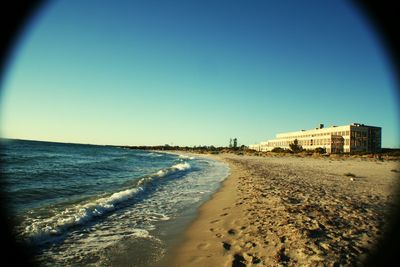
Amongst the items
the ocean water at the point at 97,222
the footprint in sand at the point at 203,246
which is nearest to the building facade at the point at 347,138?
the ocean water at the point at 97,222

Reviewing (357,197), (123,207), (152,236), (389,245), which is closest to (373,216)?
(389,245)

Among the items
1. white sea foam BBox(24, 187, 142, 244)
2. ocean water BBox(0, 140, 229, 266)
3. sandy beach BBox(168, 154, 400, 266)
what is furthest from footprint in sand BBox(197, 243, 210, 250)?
white sea foam BBox(24, 187, 142, 244)

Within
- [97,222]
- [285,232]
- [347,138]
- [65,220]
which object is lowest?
[97,222]

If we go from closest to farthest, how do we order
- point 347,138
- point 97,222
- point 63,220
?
point 63,220 < point 97,222 < point 347,138

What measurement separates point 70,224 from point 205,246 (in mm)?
3961

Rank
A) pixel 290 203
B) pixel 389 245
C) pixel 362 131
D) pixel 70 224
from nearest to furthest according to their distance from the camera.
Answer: pixel 389 245, pixel 70 224, pixel 290 203, pixel 362 131

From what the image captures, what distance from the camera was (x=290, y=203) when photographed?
9.78 meters

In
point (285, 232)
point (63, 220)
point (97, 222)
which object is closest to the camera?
point (285, 232)

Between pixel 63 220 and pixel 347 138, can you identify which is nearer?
pixel 63 220

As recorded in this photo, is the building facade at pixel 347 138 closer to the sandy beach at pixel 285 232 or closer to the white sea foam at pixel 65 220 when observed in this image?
the sandy beach at pixel 285 232

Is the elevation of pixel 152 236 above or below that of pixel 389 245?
below

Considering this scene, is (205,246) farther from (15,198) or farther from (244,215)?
(15,198)

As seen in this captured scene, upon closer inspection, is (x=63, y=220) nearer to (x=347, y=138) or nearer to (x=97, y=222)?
(x=97, y=222)

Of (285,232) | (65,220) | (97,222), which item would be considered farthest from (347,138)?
(65,220)
